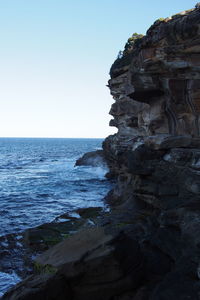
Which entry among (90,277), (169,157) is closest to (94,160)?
(169,157)

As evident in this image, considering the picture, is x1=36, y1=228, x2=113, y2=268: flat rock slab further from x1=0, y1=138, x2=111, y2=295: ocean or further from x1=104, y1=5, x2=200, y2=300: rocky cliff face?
x1=0, y1=138, x2=111, y2=295: ocean

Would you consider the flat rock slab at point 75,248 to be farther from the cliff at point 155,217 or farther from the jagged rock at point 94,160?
the jagged rock at point 94,160

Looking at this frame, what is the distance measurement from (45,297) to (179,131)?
11.5 meters

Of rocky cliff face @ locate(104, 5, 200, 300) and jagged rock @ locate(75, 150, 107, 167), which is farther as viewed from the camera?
jagged rock @ locate(75, 150, 107, 167)

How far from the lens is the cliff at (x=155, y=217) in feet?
29.3

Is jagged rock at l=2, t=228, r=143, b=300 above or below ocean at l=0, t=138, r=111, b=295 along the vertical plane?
above

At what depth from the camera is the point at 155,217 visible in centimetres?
1441

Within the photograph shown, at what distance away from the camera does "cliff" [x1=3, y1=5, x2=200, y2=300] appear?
893cm

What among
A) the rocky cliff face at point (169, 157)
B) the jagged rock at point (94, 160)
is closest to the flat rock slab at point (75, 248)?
the rocky cliff face at point (169, 157)

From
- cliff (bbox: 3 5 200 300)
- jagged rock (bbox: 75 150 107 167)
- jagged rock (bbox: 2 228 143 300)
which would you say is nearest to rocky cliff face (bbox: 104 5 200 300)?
cliff (bbox: 3 5 200 300)

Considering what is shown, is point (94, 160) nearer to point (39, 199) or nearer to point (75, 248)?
point (39, 199)

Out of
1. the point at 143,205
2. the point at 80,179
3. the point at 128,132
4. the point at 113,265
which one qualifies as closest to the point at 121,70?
the point at 128,132

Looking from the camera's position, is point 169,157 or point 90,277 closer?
point 90,277

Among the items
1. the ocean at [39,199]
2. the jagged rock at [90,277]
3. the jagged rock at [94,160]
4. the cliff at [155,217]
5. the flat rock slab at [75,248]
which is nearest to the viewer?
the jagged rock at [90,277]
